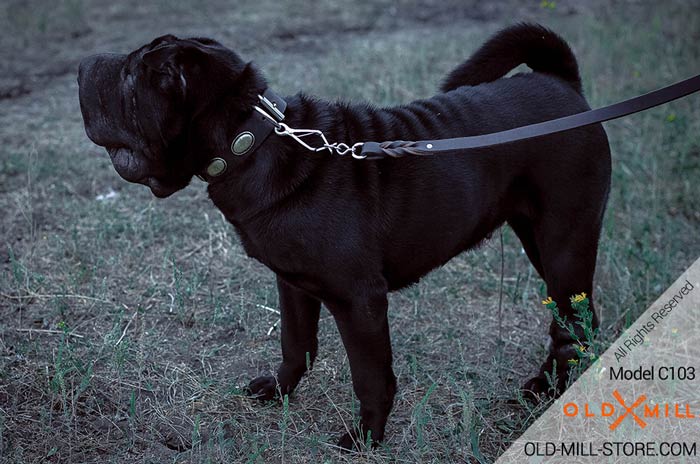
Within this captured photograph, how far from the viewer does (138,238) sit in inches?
170

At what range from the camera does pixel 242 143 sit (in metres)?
2.51

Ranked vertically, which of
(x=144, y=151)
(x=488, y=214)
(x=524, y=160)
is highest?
(x=144, y=151)

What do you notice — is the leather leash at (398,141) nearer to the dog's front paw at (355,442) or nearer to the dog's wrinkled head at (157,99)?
the dog's wrinkled head at (157,99)

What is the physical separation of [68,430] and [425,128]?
175cm

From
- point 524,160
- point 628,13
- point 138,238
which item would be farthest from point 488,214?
point 628,13

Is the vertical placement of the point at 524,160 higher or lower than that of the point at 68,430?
higher

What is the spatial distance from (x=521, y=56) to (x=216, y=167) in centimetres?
145

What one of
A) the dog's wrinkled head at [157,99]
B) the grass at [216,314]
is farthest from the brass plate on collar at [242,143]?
the grass at [216,314]

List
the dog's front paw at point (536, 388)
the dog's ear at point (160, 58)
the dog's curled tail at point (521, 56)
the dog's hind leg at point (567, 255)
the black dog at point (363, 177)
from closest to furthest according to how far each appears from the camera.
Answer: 1. the dog's ear at point (160, 58)
2. the black dog at point (363, 177)
3. the dog's hind leg at point (567, 255)
4. the dog's curled tail at point (521, 56)
5. the dog's front paw at point (536, 388)

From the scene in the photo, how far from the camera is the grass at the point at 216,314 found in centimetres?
289

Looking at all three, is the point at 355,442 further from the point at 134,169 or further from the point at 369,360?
the point at 134,169

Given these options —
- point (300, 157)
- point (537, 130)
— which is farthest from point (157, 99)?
point (537, 130)

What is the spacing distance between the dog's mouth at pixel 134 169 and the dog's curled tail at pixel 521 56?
4.59 ft

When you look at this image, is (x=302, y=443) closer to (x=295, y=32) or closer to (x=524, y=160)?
(x=524, y=160)
